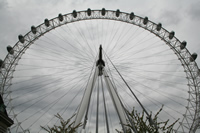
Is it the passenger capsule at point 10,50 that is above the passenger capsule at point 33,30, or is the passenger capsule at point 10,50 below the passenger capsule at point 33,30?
below

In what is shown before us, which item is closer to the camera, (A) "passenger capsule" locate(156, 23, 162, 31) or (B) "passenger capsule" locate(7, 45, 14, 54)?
(B) "passenger capsule" locate(7, 45, 14, 54)

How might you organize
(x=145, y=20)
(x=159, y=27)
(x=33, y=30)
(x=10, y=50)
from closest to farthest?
(x=10, y=50), (x=33, y=30), (x=159, y=27), (x=145, y=20)

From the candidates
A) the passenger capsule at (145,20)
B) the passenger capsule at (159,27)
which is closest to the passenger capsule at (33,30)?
the passenger capsule at (145,20)

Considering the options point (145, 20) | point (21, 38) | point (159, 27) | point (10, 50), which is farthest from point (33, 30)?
point (159, 27)

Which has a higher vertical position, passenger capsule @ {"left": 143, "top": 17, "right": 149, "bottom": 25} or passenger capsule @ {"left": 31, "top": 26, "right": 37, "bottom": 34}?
passenger capsule @ {"left": 143, "top": 17, "right": 149, "bottom": 25}

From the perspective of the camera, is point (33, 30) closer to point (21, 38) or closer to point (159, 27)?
point (21, 38)

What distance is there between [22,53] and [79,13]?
38.1ft

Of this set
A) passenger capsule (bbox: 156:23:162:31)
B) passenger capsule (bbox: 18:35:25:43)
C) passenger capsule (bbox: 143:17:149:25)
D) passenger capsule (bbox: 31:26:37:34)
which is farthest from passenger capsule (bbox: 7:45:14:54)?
passenger capsule (bbox: 156:23:162:31)

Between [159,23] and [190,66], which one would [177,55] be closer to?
[190,66]

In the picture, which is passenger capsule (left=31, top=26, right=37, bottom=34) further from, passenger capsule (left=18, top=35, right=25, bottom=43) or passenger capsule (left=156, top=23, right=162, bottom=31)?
passenger capsule (left=156, top=23, right=162, bottom=31)

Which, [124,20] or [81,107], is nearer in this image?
[81,107]

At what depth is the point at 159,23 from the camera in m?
25.7

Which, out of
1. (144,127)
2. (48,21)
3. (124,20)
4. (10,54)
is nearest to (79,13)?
(48,21)

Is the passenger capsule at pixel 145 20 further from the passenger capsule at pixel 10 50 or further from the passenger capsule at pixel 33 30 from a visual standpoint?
the passenger capsule at pixel 10 50
